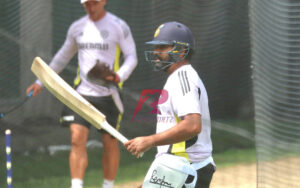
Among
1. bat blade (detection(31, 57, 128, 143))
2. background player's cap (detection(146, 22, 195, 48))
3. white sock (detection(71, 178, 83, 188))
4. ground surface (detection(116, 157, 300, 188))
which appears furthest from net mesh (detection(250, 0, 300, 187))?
bat blade (detection(31, 57, 128, 143))

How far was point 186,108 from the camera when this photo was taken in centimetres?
386

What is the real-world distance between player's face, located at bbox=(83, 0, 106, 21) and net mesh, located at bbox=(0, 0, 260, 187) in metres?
2.20

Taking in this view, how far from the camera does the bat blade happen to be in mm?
4254

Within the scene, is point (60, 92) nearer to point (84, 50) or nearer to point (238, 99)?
point (84, 50)

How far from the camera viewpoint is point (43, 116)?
8859 millimetres

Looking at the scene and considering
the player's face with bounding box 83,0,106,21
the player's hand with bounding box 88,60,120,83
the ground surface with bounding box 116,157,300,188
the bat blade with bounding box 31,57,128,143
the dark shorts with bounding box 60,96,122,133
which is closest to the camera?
the bat blade with bounding box 31,57,128,143

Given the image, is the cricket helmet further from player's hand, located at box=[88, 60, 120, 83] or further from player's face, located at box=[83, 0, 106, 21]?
player's face, located at box=[83, 0, 106, 21]

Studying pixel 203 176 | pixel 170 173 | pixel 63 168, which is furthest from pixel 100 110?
pixel 170 173

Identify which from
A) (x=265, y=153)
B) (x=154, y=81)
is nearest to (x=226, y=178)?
(x=265, y=153)

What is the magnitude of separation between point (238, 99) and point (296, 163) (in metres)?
1.77

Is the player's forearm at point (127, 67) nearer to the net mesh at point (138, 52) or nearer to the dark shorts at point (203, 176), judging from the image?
the net mesh at point (138, 52)

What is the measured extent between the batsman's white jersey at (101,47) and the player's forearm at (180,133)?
2424mm

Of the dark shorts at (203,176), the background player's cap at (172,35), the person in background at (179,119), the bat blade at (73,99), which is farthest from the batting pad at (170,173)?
the background player's cap at (172,35)

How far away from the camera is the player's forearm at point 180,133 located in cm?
381
